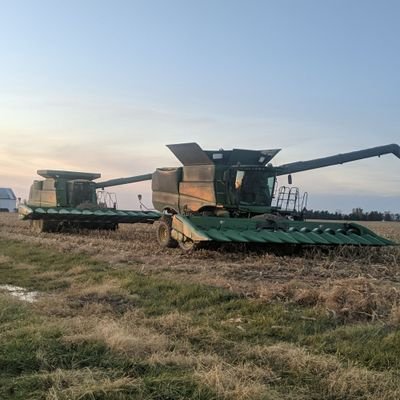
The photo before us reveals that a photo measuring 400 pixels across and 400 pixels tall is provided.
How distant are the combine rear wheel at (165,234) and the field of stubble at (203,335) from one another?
14.9 feet

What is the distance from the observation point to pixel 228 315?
7.18 m

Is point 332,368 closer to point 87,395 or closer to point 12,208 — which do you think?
point 87,395

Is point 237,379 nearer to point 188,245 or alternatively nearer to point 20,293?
point 20,293

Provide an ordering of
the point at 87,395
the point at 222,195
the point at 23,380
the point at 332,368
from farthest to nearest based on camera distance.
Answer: the point at 222,195
the point at 332,368
the point at 23,380
the point at 87,395

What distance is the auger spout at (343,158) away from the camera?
19.8 metres

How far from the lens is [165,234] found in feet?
53.5

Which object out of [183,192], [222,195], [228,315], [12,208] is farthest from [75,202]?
[12,208]

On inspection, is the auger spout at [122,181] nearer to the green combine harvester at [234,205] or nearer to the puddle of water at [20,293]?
the green combine harvester at [234,205]

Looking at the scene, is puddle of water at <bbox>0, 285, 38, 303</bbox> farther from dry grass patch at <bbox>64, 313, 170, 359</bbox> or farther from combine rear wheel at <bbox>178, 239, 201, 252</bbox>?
combine rear wheel at <bbox>178, 239, 201, 252</bbox>

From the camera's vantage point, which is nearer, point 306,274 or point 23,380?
point 23,380

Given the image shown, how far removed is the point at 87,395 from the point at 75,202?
22.7 metres

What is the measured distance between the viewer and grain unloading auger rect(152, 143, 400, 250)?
13.7m

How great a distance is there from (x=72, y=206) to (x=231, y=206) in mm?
12188

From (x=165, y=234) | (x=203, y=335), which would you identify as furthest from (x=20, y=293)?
(x=165, y=234)
